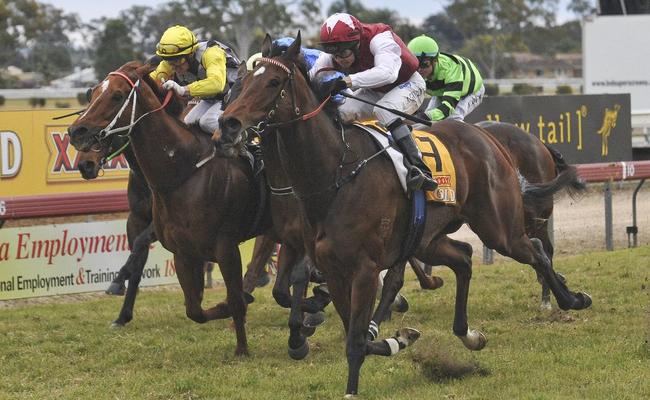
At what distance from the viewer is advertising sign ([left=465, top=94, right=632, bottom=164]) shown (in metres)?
14.0

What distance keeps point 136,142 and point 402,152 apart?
1.79 metres

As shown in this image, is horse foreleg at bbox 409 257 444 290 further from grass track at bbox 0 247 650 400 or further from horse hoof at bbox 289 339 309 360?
horse hoof at bbox 289 339 309 360

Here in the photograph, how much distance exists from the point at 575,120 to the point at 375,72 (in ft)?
28.8

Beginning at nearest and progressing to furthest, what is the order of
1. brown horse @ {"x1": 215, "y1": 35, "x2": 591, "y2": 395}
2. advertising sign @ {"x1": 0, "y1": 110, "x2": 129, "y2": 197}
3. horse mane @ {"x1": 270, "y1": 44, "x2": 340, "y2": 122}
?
brown horse @ {"x1": 215, "y1": 35, "x2": 591, "y2": 395} < horse mane @ {"x1": 270, "y1": 44, "x2": 340, "y2": 122} < advertising sign @ {"x1": 0, "y1": 110, "x2": 129, "y2": 197}

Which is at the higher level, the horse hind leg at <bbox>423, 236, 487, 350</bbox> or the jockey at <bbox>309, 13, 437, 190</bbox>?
the jockey at <bbox>309, 13, 437, 190</bbox>

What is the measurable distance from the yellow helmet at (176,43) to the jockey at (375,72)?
1.06 m

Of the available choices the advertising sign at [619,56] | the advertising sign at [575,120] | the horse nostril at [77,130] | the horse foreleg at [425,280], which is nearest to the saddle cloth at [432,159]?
the horse nostril at [77,130]

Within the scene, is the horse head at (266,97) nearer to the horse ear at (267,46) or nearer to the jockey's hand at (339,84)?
the horse ear at (267,46)

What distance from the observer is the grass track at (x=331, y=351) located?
6320 millimetres

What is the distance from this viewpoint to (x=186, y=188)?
24.1ft

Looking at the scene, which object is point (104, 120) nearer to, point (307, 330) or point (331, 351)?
point (307, 330)

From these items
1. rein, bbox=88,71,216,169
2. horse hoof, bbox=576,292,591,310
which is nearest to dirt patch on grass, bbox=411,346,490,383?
horse hoof, bbox=576,292,591,310

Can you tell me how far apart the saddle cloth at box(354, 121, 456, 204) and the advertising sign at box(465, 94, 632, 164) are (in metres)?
6.46

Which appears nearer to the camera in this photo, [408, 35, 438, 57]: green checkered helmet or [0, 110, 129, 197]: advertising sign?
[408, 35, 438, 57]: green checkered helmet
